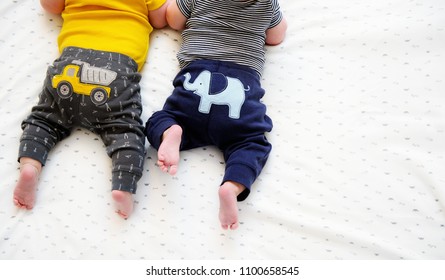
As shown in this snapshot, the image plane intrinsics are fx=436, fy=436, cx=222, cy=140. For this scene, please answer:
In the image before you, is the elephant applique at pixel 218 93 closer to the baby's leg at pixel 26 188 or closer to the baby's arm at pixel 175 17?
the baby's arm at pixel 175 17

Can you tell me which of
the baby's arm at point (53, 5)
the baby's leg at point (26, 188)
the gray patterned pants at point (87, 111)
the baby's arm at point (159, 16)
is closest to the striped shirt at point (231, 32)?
the baby's arm at point (159, 16)

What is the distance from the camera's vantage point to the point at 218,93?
104 centimetres

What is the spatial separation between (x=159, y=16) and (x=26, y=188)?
580 millimetres

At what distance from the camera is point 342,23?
4.11 ft

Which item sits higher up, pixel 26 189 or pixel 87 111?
pixel 87 111

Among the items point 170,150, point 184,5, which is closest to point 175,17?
point 184,5

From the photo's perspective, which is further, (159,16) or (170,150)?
(159,16)

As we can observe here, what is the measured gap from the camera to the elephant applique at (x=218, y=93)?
1.03 meters

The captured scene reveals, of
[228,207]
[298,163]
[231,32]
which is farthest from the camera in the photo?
[231,32]

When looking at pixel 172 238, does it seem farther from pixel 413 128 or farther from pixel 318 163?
pixel 413 128

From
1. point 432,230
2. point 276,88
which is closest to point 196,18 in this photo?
point 276,88

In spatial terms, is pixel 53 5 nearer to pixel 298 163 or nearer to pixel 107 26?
pixel 107 26

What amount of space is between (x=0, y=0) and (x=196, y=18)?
0.56 meters

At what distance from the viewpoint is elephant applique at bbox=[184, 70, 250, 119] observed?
3.36 ft
